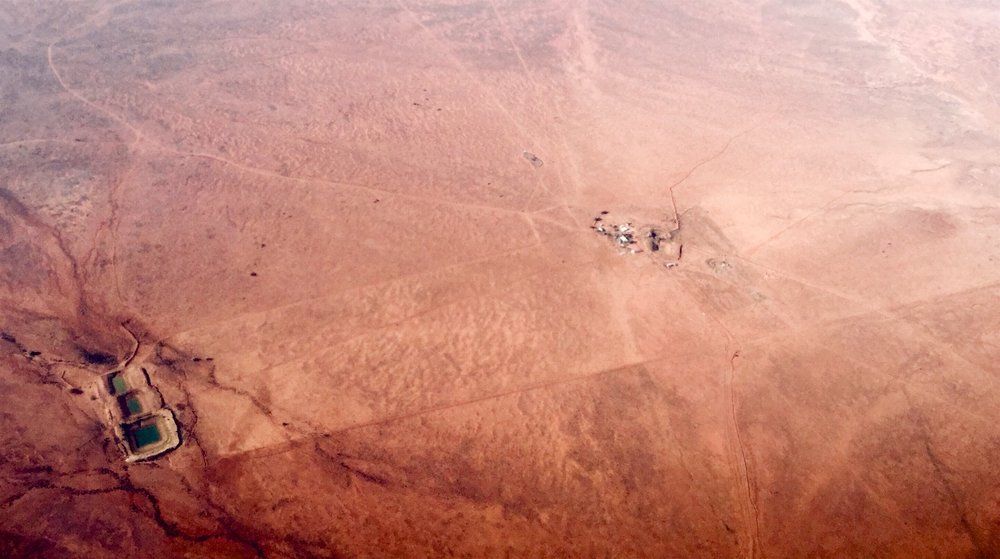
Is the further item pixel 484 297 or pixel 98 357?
pixel 484 297

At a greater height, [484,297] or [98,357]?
[98,357]

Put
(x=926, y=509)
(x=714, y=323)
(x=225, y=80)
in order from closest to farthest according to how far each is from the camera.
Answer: (x=926, y=509) → (x=714, y=323) → (x=225, y=80)

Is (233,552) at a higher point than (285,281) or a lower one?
lower

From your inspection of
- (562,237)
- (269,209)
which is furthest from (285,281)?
(562,237)

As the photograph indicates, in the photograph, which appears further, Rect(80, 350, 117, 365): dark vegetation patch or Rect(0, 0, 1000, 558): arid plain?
Rect(80, 350, 117, 365): dark vegetation patch

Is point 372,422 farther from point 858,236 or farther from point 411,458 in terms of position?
point 858,236

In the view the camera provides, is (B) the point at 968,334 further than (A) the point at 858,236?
No

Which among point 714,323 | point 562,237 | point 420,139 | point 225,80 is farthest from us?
point 225,80

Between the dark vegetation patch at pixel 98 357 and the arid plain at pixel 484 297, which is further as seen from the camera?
the dark vegetation patch at pixel 98 357
